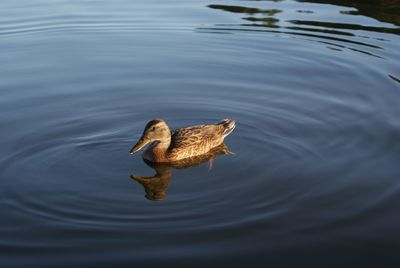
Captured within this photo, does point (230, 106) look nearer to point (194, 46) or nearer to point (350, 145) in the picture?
point (350, 145)

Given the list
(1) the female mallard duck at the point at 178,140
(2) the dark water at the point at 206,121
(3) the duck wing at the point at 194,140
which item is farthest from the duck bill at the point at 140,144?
(3) the duck wing at the point at 194,140

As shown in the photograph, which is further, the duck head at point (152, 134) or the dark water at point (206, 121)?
the duck head at point (152, 134)

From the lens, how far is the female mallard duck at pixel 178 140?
9.60 m

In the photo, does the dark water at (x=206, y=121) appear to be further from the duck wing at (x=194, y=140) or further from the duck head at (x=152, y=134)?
the duck wing at (x=194, y=140)

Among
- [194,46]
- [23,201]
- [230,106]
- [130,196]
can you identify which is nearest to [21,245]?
[23,201]

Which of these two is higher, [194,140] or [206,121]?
[206,121]

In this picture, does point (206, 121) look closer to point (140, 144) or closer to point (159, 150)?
point (159, 150)

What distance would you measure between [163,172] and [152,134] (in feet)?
2.02

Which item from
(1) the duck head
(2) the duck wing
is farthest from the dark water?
(2) the duck wing

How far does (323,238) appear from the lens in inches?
286

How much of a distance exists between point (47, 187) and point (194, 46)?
738 centimetres

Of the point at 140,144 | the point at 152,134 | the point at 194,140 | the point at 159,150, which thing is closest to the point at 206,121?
the point at 194,140

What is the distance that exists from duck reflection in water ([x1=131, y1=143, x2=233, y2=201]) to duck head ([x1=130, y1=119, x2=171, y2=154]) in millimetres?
280

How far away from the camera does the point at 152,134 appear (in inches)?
378
